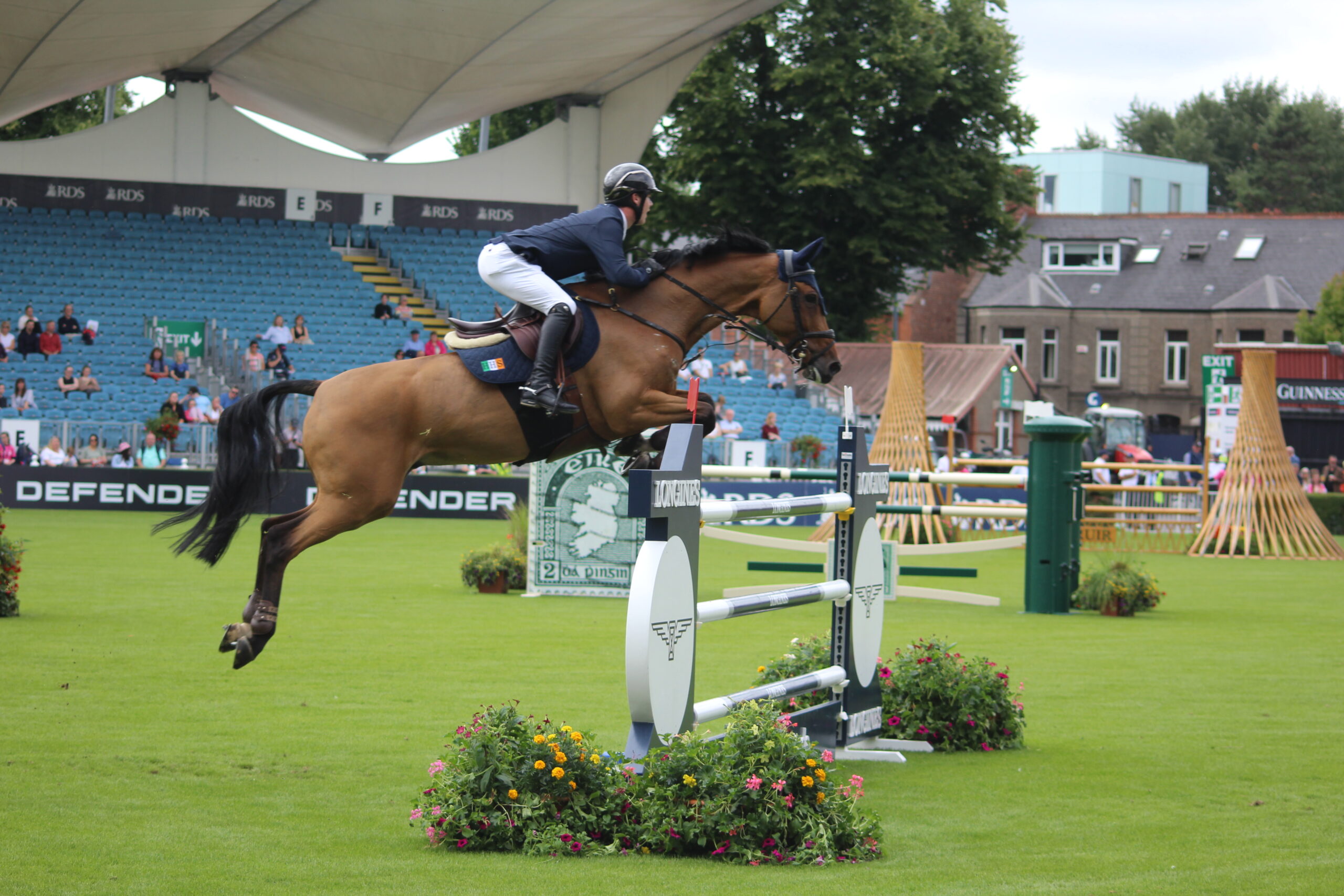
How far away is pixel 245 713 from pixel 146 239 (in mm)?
22193

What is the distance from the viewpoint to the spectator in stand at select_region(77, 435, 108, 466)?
821 inches

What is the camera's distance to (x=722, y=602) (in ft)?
15.9

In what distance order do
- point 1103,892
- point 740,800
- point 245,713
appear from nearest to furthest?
point 1103,892, point 740,800, point 245,713

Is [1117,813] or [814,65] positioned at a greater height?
[814,65]

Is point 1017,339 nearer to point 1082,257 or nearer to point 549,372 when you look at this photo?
point 1082,257

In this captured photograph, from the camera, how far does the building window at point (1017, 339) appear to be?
44.2 meters

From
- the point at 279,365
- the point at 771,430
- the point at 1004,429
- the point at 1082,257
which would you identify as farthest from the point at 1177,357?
the point at 279,365

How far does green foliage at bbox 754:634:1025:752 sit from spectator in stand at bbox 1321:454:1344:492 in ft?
75.4

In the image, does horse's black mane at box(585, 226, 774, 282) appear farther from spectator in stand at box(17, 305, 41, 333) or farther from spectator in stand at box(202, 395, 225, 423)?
spectator in stand at box(17, 305, 41, 333)

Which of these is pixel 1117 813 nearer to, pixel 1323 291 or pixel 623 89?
pixel 623 89

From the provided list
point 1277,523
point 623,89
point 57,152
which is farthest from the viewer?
point 623,89

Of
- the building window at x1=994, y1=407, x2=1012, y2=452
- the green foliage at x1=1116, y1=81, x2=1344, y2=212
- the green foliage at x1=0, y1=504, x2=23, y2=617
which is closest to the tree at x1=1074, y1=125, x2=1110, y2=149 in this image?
the green foliage at x1=1116, y1=81, x2=1344, y2=212

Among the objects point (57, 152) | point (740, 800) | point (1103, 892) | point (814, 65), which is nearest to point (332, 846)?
point (740, 800)

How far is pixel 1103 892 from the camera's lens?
3.88m
